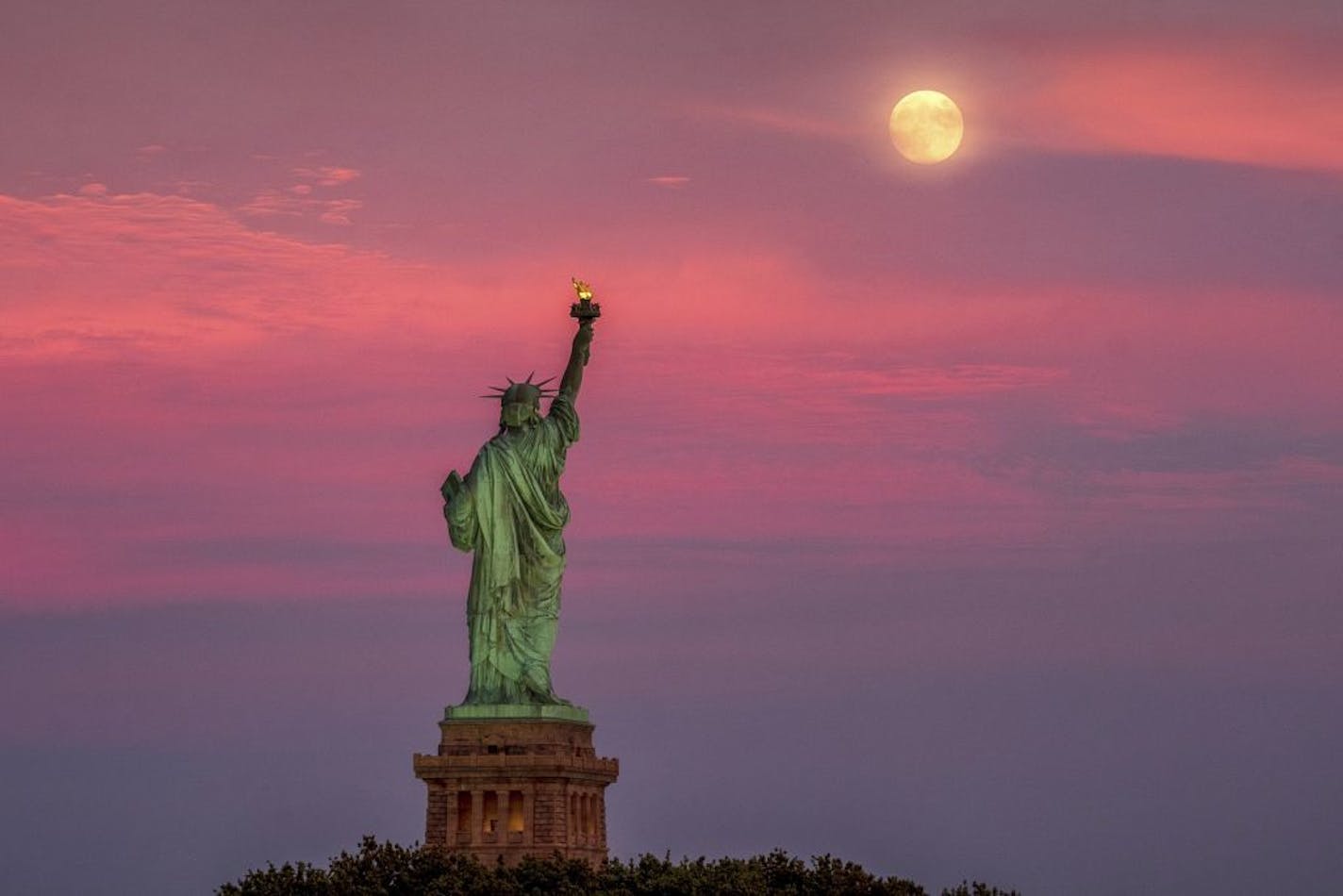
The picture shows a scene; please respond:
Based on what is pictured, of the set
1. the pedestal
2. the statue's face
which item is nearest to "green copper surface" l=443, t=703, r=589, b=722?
the pedestal

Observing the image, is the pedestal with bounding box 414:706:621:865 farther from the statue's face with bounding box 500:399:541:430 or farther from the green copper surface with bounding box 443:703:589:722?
the statue's face with bounding box 500:399:541:430

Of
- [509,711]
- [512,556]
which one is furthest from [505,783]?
[512,556]

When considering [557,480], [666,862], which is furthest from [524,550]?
[666,862]

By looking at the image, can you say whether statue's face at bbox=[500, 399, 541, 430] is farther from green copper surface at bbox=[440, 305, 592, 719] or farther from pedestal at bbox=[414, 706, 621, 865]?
pedestal at bbox=[414, 706, 621, 865]

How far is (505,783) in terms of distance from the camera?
10681cm

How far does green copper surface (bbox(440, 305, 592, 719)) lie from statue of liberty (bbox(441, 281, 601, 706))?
26 millimetres

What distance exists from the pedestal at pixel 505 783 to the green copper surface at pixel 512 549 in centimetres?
104

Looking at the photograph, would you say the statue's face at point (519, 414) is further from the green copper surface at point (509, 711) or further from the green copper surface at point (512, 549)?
the green copper surface at point (509, 711)

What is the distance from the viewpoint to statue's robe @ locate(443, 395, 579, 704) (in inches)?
4267

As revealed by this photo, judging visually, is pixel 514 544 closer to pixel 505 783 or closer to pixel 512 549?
pixel 512 549

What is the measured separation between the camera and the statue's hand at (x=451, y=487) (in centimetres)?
10900

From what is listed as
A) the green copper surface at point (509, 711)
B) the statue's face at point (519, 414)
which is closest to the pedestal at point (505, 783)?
the green copper surface at point (509, 711)

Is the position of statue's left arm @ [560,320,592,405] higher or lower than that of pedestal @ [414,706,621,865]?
higher

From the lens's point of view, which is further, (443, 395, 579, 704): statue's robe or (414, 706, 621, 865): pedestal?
(443, 395, 579, 704): statue's robe
